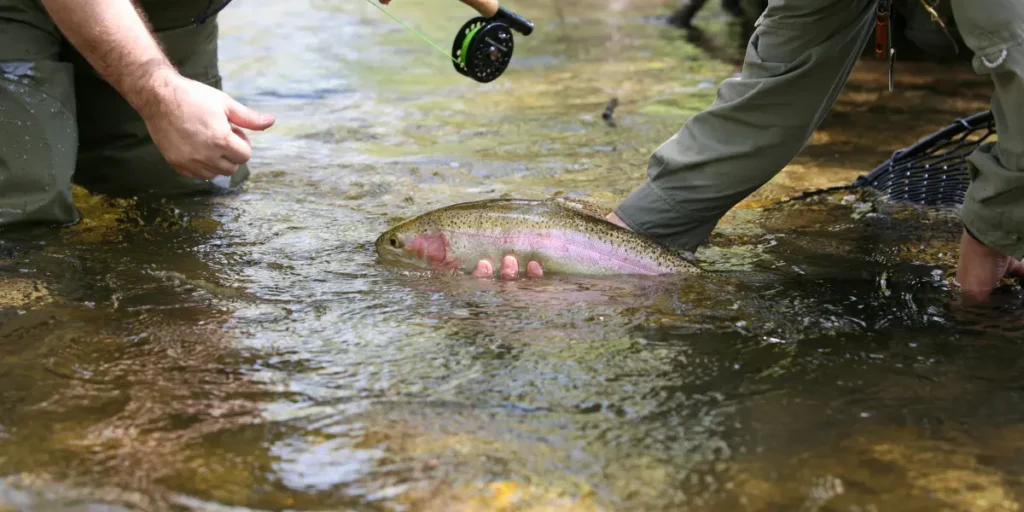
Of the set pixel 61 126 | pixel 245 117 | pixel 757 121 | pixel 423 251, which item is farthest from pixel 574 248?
pixel 61 126

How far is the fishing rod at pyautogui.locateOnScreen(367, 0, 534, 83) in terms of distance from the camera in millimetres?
4027

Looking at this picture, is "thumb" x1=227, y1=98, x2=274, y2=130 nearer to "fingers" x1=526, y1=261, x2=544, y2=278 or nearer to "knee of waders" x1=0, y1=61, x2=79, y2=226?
"fingers" x1=526, y1=261, x2=544, y2=278

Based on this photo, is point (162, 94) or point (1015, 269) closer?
point (162, 94)

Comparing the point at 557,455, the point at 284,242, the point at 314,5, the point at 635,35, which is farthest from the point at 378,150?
the point at 314,5

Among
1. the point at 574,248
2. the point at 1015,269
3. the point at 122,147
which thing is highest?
the point at 1015,269

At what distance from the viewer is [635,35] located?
35.2 feet

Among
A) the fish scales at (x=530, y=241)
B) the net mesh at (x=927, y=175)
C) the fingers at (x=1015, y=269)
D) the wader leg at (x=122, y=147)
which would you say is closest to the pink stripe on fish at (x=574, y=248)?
the fish scales at (x=530, y=241)

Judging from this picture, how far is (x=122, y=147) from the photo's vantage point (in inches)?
166

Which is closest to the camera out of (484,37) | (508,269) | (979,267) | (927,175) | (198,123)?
(198,123)

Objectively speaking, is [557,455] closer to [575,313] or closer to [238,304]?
[575,313]

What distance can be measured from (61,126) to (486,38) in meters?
1.66

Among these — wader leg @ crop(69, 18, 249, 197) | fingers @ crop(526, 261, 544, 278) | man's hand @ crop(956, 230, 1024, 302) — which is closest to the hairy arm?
fingers @ crop(526, 261, 544, 278)

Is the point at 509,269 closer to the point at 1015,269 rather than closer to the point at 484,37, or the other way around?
the point at 484,37

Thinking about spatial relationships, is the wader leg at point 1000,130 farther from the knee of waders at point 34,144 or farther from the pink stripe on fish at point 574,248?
the knee of waders at point 34,144
